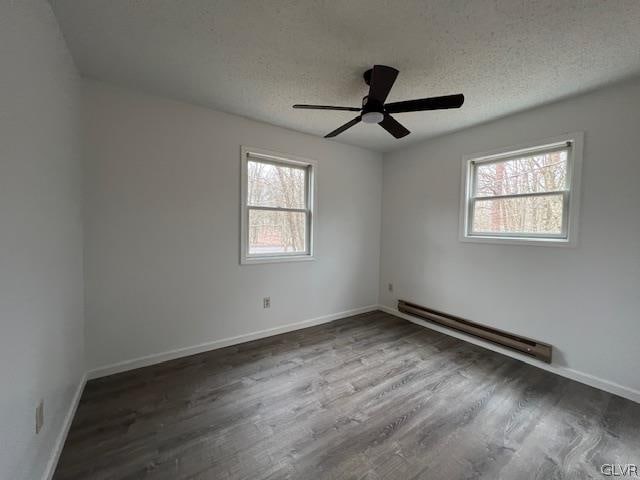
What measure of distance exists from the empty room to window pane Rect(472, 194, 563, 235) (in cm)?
2

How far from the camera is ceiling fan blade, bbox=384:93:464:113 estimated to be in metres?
1.74

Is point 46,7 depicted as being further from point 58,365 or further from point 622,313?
point 622,313

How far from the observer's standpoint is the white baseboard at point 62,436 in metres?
1.32

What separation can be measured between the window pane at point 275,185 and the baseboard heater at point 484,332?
2.14 meters

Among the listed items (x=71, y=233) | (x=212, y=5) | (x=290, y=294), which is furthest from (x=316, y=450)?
(x=212, y=5)


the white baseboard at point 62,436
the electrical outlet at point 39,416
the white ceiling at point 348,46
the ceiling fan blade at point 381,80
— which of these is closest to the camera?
the electrical outlet at point 39,416

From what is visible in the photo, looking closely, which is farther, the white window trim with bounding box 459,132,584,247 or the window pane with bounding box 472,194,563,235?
the window pane with bounding box 472,194,563,235

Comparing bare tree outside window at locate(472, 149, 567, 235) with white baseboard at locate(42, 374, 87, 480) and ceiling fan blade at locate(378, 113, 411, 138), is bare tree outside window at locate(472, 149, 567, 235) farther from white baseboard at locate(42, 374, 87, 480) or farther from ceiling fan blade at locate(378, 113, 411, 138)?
white baseboard at locate(42, 374, 87, 480)

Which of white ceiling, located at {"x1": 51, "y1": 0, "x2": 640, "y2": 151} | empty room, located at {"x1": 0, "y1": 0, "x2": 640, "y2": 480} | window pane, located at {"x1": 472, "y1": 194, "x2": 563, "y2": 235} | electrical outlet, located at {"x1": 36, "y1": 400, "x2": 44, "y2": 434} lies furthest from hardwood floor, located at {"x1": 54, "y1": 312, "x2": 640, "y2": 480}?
white ceiling, located at {"x1": 51, "y1": 0, "x2": 640, "y2": 151}

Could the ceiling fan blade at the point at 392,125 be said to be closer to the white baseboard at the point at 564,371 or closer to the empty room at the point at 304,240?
the empty room at the point at 304,240

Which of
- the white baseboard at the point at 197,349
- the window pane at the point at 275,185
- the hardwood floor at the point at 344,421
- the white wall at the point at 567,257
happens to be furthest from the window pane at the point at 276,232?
the white wall at the point at 567,257

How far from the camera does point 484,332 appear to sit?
9.44ft

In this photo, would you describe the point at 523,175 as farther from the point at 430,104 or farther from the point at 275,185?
the point at 275,185

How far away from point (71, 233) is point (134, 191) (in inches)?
25.1
